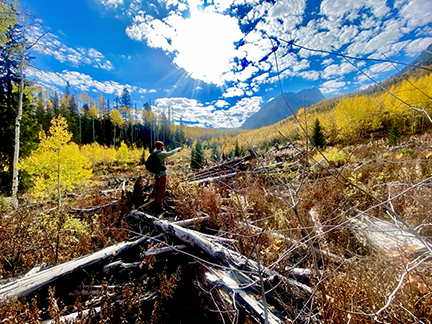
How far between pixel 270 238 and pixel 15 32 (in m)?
15.5

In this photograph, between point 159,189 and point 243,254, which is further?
point 159,189

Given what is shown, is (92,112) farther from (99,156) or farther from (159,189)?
(159,189)

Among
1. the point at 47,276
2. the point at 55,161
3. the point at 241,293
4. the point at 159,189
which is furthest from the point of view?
the point at 55,161

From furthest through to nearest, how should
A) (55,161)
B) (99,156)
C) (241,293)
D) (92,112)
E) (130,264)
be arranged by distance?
(92,112) → (99,156) → (55,161) → (130,264) → (241,293)

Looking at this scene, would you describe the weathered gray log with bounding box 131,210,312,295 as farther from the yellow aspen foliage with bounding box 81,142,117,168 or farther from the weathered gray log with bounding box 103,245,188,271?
the yellow aspen foliage with bounding box 81,142,117,168

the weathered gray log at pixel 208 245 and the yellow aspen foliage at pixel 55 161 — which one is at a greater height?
the yellow aspen foliage at pixel 55 161

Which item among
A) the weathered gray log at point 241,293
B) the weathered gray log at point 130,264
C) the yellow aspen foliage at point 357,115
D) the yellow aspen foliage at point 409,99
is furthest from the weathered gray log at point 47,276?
the yellow aspen foliage at point 357,115

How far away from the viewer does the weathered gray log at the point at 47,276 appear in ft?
7.11

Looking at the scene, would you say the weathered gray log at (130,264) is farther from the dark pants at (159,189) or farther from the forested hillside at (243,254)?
the dark pants at (159,189)

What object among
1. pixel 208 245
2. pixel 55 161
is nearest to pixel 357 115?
pixel 208 245

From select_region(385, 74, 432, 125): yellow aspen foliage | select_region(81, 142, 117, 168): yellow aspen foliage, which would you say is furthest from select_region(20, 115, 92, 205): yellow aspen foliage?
select_region(81, 142, 117, 168): yellow aspen foliage

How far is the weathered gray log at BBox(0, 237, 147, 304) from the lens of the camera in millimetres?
A: 2168

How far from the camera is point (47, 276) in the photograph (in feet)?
7.86

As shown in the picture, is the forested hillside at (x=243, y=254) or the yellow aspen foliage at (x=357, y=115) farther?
the yellow aspen foliage at (x=357, y=115)
